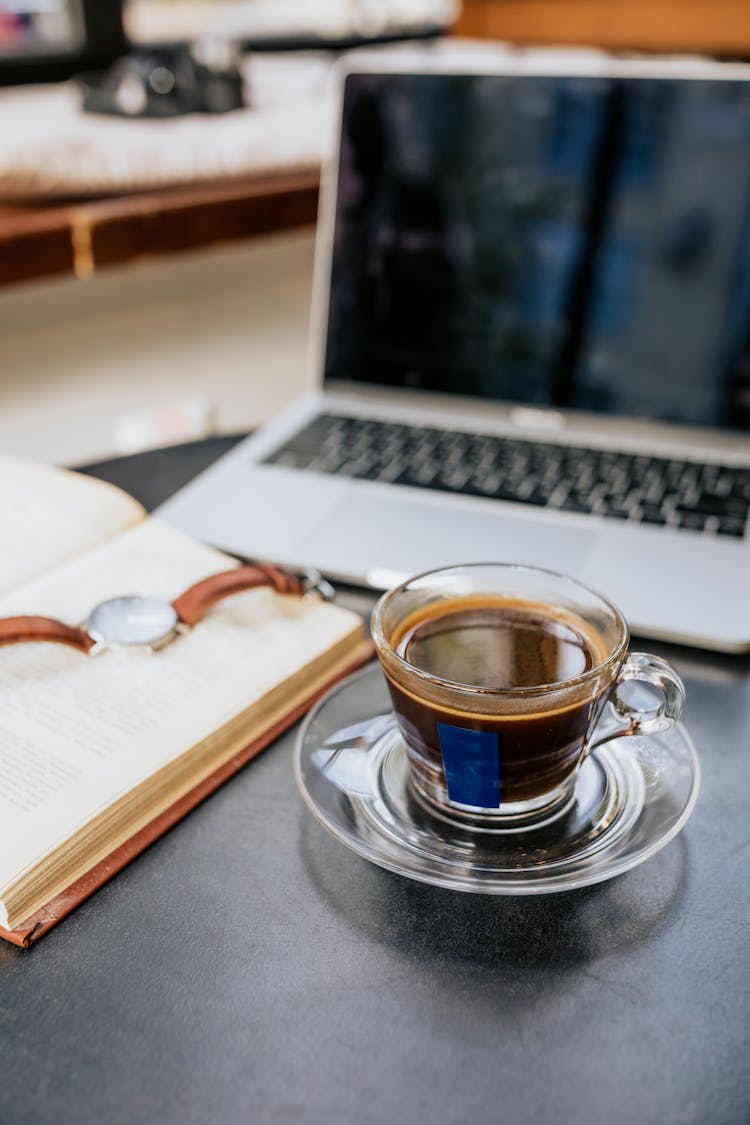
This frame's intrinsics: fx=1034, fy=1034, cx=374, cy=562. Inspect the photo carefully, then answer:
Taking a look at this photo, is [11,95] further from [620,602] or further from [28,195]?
[620,602]

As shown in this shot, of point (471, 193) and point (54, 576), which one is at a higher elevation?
point (471, 193)

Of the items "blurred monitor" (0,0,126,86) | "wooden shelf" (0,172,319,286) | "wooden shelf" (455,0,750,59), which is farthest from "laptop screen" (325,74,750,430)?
"wooden shelf" (455,0,750,59)

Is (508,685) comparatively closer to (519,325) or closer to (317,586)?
(317,586)

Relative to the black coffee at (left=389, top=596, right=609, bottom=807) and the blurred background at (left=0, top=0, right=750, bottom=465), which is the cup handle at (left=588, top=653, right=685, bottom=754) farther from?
the blurred background at (left=0, top=0, right=750, bottom=465)

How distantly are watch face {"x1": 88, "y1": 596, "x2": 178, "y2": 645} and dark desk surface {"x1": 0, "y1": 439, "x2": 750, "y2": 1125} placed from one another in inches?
4.6

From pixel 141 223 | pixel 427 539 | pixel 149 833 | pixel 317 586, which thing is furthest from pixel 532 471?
pixel 141 223

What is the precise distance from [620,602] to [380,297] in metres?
0.38

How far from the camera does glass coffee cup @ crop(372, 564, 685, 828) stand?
0.43 metres

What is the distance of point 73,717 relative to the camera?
1.62 feet

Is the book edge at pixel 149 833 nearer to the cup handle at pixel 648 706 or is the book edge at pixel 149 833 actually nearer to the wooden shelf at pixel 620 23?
the cup handle at pixel 648 706

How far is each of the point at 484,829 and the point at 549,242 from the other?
0.56m

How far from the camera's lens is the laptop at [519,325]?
2.44ft

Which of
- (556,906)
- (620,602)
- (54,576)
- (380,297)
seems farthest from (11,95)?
(556,906)

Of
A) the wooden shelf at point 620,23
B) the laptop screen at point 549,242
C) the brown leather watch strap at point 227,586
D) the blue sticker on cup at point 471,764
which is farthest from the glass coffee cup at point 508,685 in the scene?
the wooden shelf at point 620,23
